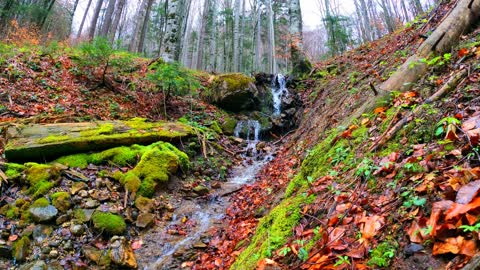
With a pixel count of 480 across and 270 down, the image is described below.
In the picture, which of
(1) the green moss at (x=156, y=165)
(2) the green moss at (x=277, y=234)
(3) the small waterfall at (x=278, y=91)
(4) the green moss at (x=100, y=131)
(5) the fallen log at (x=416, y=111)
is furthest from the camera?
(3) the small waterfall at (x=278, y=91)

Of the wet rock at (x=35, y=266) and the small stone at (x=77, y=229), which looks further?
the small stone at (x=77, y=229)

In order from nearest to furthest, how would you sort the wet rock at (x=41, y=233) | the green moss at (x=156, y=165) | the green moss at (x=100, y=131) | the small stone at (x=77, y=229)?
1. the wet rock at (x=41, y=233)
2. the small stone at (x=77, y=229)
3. the green moss at (x=156, y=165)
4. the green moss at (x=100, y=131)

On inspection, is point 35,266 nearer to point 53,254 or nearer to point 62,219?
point 53,254

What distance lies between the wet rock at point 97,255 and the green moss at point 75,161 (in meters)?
2.02

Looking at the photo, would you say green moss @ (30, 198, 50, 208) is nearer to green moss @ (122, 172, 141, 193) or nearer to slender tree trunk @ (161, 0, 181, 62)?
green moss @ (122, 172, 141, 193)

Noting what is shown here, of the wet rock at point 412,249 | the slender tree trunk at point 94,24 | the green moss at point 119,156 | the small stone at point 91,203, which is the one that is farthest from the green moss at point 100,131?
the slender tree trunk at point 94,24

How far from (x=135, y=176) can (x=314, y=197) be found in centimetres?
381

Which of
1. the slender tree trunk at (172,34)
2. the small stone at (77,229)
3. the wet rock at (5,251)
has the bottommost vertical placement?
the wet rock at (5,251)

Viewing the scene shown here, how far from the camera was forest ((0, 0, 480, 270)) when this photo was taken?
2010mm

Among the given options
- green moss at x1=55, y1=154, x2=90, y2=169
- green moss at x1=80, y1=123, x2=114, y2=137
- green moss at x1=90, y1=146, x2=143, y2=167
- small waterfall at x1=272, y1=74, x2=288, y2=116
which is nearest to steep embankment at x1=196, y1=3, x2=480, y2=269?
green moss at x1=90, y1=146, x2=143, y2=167

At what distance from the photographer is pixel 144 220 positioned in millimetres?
4938

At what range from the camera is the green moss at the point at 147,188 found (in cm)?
552

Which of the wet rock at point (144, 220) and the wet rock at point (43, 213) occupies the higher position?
the wet rock at point (43, 213)

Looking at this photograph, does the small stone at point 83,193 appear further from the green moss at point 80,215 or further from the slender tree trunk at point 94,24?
the slender tree trunk at point 94,24
